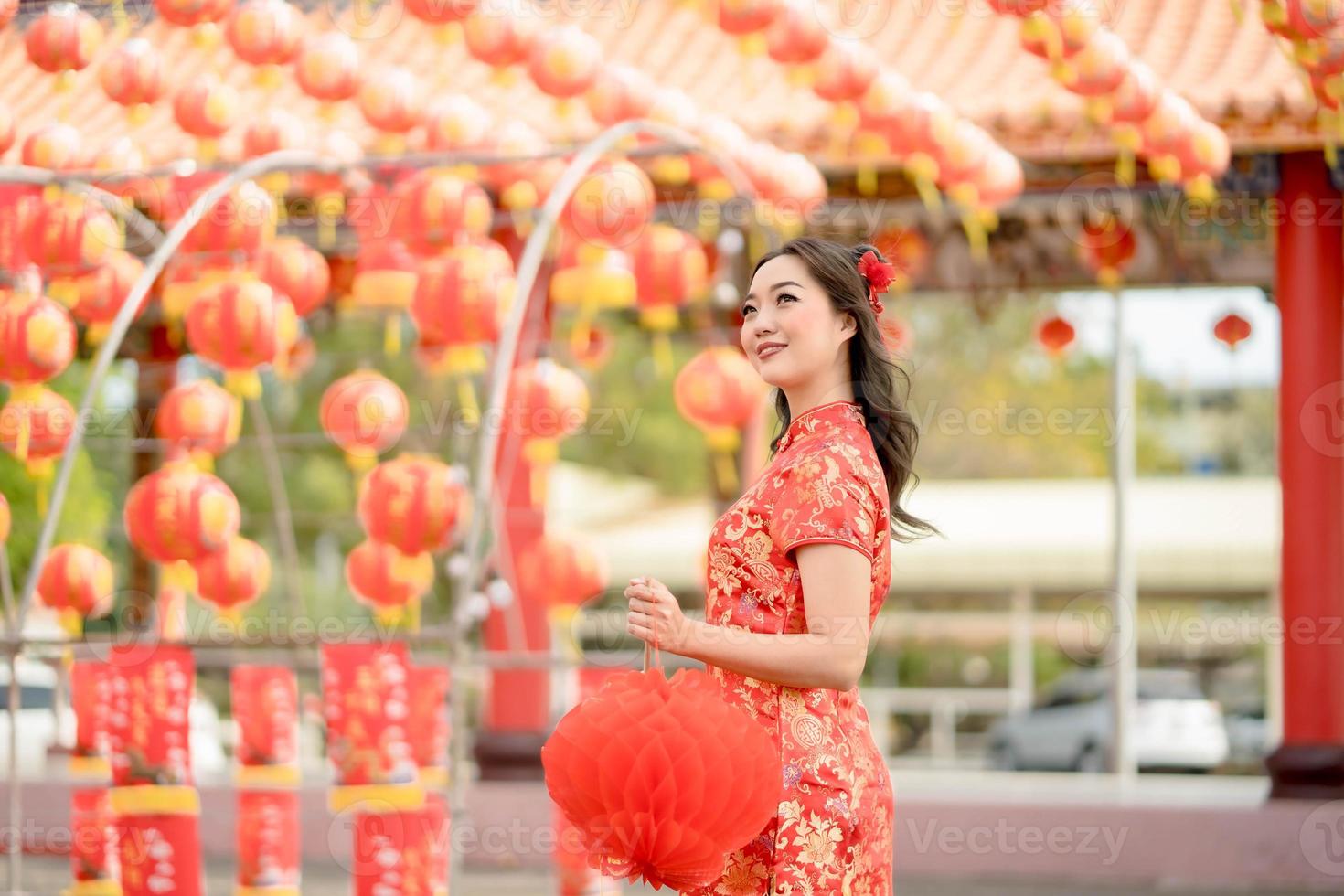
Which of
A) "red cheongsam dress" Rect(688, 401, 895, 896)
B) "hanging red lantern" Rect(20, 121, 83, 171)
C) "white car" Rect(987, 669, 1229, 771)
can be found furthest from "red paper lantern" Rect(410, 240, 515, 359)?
"white car" Rect(987, 669, 1229, 771)

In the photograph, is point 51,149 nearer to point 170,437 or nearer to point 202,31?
point 202,31

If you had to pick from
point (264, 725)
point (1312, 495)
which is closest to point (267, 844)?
point (264, 725)

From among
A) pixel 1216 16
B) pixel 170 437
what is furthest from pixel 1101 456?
pixel 170 437

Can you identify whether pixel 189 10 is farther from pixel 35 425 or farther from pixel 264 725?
pixel 264 725

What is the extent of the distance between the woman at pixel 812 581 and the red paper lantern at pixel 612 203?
10.5 feet

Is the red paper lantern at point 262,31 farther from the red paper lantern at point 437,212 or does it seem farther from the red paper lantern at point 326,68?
the red paper lantern at point 437,212

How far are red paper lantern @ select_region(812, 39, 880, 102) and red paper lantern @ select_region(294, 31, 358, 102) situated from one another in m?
1.55

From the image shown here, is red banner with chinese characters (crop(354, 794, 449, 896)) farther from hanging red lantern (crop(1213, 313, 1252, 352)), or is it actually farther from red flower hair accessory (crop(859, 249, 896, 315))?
hanging red lantern (crop(1213, 313, 1252, 352))

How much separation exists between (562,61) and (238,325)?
57.2 inches

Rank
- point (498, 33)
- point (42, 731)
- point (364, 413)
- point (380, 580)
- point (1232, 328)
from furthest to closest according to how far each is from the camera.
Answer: point (42, 731) → point (1232, 328) → point (380, 580) → point (498, 33) → point (364, 413)

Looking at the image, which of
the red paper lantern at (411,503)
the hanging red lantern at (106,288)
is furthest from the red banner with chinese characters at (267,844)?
the hanging red lantern at (106,288)

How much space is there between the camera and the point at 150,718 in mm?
4551

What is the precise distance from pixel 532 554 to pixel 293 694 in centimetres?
148

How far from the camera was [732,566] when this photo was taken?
230 cm
